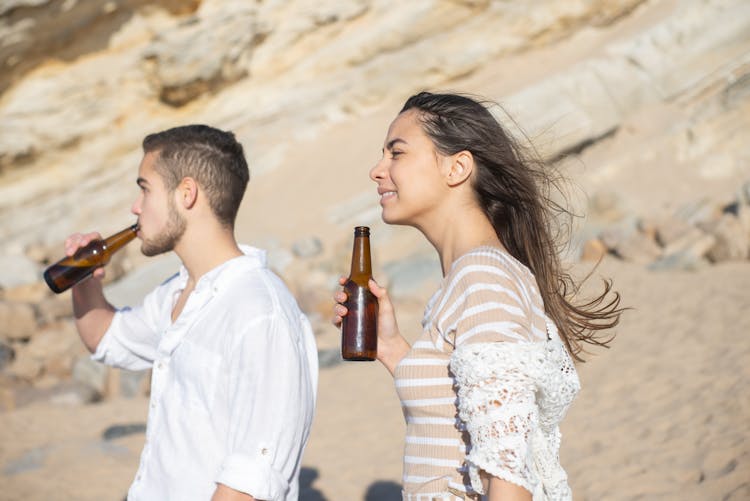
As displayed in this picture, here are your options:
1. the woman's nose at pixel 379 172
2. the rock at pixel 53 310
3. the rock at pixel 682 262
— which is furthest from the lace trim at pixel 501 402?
the rock at pixel 53 310

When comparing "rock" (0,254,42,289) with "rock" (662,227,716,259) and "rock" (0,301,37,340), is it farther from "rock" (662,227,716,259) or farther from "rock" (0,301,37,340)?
"rock" (662,227,716,259)

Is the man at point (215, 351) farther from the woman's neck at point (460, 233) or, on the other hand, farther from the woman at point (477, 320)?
the woman's neck at point (460, 233)

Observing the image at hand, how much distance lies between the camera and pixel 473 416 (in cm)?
169

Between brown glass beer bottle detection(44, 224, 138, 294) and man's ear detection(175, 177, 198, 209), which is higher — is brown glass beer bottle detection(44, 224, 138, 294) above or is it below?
below

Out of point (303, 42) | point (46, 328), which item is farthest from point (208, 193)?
point (303, 42)

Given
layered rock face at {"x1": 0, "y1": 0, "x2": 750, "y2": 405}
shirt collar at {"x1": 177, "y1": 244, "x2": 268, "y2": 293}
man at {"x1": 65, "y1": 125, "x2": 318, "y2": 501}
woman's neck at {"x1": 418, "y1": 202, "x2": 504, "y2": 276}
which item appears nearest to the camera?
woman's neck at {"x1": 418, "y1": 202, "x2": 504, "y2": 276}

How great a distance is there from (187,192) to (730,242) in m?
Result: 8.54

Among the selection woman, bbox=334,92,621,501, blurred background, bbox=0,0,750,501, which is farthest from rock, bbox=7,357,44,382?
woman, bbox=334,92,621,501

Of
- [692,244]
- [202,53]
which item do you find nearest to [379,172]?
[692,244]

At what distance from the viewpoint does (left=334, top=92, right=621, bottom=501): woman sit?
1680 mm

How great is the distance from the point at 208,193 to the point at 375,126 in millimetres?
13461

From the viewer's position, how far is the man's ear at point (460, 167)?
2109 mm

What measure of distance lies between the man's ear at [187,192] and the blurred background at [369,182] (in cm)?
369

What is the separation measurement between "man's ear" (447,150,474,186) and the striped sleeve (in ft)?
1.03
